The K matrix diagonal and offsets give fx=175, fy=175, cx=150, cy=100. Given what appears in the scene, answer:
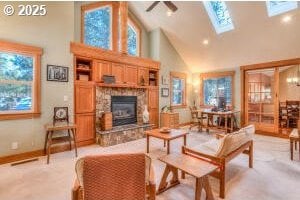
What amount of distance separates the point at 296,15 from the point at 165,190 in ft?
15.8

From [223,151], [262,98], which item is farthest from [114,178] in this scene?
[262,98]

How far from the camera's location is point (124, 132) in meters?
4.73

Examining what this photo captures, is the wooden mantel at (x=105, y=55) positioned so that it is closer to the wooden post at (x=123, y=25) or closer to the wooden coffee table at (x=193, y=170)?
the wooden post at (x=123, y=25)

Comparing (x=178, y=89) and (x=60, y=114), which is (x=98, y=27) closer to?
(x=60, y=114)

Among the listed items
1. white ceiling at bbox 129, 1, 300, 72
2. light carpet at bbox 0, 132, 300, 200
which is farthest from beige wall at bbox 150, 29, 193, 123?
light carpet at bbox 0, 132, 300, 200

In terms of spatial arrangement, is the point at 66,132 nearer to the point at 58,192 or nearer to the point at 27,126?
the point at 27,126

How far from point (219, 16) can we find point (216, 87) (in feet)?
8.97

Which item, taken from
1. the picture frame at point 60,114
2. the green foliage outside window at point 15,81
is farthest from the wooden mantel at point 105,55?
the picture frame at point 60,114

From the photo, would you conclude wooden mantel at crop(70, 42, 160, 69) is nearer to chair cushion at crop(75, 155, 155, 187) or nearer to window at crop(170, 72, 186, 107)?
window at crop(170, 72, 186, 107)

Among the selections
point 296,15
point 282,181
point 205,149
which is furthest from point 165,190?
point 296,15

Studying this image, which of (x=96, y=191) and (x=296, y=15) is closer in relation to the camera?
(x=96, y=191)

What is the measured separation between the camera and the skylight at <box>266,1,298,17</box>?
4023 millimetres

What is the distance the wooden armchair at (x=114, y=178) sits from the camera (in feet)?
4.63

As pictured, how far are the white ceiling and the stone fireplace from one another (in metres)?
2.47
